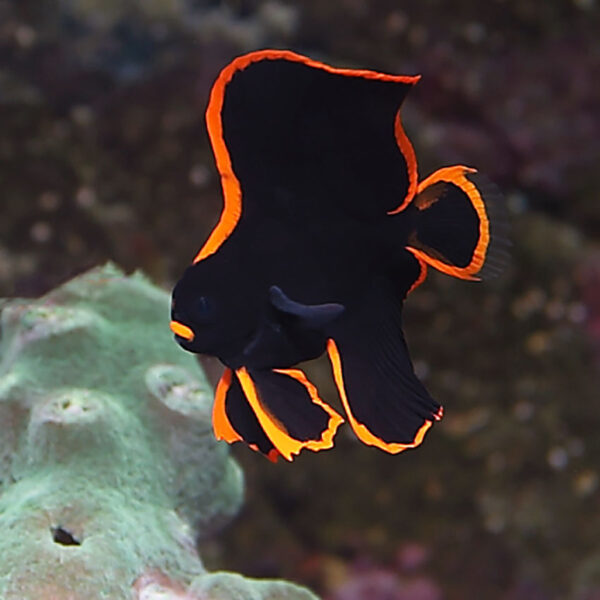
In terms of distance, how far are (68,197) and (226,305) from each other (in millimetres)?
2299

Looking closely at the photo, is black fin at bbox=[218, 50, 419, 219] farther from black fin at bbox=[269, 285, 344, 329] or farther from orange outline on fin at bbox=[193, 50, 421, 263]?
black fin at bbox=[269, 285, 344, 329]

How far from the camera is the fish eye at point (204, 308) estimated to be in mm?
860

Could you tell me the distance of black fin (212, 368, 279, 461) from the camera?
0.90 metres

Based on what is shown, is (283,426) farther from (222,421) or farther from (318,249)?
(318,249)

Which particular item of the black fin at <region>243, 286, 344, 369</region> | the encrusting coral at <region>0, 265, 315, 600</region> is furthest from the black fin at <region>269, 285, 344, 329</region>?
the encrusting coral at <region>0, 265, 315, 600</region>

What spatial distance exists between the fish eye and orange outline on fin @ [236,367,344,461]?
0.26 feet

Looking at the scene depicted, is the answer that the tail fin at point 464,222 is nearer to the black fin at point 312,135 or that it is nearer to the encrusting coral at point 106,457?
the black fin at point 312,135

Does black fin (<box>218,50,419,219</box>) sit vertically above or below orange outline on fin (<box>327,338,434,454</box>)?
above

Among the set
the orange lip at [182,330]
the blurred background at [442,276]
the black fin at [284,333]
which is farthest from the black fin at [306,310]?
the blurred background at [442,276]

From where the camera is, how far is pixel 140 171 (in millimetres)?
3062

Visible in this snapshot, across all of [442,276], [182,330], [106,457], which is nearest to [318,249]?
[182,330]

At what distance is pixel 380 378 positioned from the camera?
35.2 inches

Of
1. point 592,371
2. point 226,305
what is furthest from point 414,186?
point 592,371

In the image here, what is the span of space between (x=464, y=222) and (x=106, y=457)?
2.29ft
